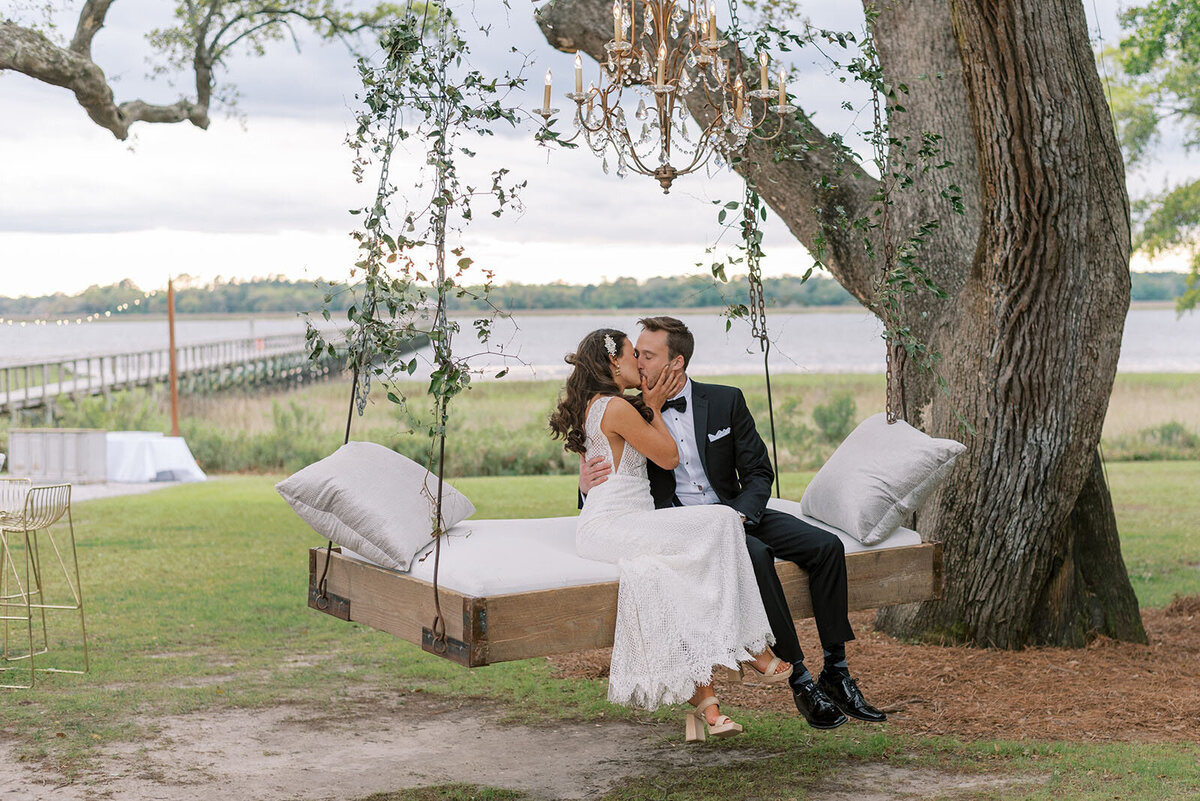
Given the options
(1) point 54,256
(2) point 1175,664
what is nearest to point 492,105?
(2) point 1175,664

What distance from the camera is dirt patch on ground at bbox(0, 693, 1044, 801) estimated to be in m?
Answer: 3.64

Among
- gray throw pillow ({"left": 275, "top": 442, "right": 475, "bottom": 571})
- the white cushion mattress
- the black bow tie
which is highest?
the black bow tie

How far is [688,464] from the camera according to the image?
399cm

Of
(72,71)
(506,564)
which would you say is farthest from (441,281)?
(72,71)

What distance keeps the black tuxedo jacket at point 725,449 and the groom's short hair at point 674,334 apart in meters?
0.22

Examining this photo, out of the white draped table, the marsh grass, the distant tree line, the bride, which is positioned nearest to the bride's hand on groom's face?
the bride

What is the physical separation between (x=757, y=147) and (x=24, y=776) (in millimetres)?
3993

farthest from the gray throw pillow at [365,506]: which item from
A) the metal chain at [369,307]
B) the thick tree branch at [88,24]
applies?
the thick tree branch at [88,24]

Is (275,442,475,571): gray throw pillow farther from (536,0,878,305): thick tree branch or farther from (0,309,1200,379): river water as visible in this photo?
(0,309,1200,379): river water

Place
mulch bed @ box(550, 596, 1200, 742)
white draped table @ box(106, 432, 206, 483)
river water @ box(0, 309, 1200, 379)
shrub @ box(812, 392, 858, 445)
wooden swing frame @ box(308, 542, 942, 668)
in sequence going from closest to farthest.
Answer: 1. wooden swing frame @ box(308, 542, 942, 668)
2. mulch bed @ box(550, 596, 1200, 742)
3. white draped table @ box(106, 432, 206, 483)
4. shrub @ box(812, 392, 858, 445)
5. river water @ box(0, 309, 1200, 379)

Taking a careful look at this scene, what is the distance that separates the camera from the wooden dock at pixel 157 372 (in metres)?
18.1

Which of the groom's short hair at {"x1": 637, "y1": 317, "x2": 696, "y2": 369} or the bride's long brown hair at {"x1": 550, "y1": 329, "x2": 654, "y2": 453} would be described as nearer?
the bride's long brown hair at {"x1": 550, "y1": 329, "x2": 654, "y2": 453}

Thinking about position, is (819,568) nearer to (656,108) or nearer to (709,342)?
(656,108)

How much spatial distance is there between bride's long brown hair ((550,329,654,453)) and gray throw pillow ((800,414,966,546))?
78cm
